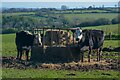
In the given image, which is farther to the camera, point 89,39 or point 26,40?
point 26,40

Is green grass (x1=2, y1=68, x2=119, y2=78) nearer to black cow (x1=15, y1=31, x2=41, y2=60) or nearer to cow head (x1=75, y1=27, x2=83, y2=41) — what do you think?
black cow (x1=15, y1=31, x2=41, y2=60)

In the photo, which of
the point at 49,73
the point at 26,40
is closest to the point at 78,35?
the point at 26,40

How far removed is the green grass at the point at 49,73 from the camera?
50.3ft

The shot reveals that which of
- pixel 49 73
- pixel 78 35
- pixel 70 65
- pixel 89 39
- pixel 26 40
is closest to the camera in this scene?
pixel 49 73

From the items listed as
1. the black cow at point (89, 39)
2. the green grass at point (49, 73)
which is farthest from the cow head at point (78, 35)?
the green grass at point (49, 73)

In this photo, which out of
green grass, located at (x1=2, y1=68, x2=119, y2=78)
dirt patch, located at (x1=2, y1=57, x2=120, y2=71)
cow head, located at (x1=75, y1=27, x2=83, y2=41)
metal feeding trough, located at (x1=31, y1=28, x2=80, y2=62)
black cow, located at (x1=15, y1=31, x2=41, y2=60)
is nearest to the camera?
green grass, located at (x1=2, y1=68, x2=119, y2=78)

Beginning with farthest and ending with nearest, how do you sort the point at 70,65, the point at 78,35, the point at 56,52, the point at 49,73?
1. the point at 78,35
2. the point at 56,52
3. the point at 70,65
4. the point at 49,73

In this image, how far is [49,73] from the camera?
1628cm

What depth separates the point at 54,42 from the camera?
72.3ft

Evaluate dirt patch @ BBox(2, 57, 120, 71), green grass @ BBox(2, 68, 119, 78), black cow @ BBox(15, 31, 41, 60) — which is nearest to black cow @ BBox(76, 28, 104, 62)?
dirt patch @ BBox(2, 57, 120, 71)

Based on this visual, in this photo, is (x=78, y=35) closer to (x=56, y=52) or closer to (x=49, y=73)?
(x=56, y=52)

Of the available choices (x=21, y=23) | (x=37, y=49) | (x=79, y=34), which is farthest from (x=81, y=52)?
(x=21, y=23)

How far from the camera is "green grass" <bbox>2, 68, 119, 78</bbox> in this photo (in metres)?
15.3

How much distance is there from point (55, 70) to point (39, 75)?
1881 mm
